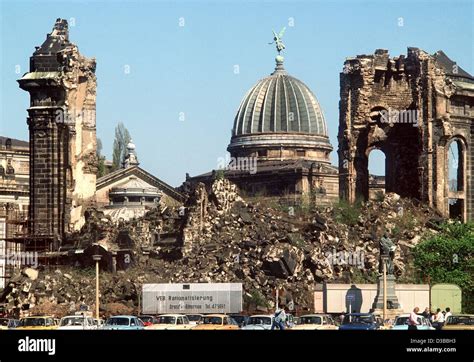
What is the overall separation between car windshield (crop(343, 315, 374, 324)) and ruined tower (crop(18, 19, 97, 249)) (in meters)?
34.5

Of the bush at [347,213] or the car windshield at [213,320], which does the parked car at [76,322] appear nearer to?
the car windshield at [213,320]

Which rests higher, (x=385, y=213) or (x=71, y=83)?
(x=71, y=83)

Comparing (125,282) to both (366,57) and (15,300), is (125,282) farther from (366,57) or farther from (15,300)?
(366,57)

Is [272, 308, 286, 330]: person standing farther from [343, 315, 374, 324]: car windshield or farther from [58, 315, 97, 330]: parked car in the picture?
[58, 315, 97, 330]: parked car

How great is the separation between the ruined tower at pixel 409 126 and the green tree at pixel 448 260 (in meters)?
10.0

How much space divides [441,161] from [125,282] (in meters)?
22.8

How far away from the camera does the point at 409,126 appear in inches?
3750

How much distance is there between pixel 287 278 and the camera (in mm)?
79125

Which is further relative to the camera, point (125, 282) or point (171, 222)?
point (171, 222)

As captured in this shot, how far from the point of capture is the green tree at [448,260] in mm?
79675

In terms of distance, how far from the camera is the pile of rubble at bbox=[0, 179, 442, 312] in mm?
79312

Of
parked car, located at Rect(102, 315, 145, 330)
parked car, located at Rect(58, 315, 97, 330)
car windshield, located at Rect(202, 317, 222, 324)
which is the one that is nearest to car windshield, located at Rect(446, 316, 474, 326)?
car windshield, located at Rect(202, 317, 222, 324)

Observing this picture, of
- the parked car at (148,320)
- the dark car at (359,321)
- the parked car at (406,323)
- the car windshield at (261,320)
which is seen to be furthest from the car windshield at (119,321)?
the parked car at (406,323)
